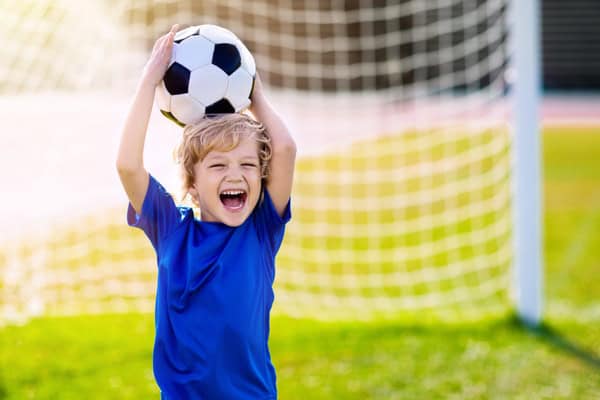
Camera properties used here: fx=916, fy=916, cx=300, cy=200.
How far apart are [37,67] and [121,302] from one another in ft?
5.12

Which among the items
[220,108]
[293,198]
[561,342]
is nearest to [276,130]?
[220,108]

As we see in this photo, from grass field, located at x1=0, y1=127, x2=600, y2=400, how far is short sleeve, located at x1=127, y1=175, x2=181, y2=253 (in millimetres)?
1693

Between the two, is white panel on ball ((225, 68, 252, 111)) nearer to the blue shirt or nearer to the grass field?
the blue shirt

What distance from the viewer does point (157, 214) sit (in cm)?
226

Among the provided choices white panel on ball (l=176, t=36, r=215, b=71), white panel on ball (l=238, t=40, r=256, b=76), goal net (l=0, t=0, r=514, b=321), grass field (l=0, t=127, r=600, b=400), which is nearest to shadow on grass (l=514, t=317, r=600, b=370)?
grass field (l=0, t=127, r=600, b=400)

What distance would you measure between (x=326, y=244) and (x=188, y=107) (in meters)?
4.66

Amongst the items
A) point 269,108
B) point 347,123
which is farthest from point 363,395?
point 347,123

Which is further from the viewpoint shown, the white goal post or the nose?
the white goal post

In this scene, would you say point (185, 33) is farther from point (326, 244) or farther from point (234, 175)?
point (326, 244)

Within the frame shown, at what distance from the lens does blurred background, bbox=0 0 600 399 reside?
13.6ft

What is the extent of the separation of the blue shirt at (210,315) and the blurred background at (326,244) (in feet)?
0.74

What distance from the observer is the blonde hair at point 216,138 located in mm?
2209

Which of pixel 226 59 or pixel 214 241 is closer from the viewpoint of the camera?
pixel 214 241

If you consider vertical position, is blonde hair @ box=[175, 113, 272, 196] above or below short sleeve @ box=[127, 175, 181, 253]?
above
